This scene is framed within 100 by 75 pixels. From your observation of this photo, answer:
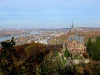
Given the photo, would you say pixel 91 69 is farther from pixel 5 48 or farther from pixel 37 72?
pixel 5 48

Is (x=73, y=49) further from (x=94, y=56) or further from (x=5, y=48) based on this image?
(x=5, y=48)

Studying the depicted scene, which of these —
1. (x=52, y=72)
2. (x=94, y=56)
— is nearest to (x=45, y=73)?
(x=52, y=72)

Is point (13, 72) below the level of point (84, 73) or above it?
above

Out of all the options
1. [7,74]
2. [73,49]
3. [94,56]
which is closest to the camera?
[7,74]

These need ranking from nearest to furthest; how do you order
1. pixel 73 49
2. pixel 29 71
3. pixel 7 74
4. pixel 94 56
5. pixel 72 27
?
pixel 7 74 → pixel 29 71 → pixel 94 56 → pixel 73 49 → pixel 72 27

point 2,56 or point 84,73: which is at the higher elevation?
point 2,56

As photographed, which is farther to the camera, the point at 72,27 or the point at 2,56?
the point at 72,27

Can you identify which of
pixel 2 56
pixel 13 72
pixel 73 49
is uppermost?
pixel 2 56

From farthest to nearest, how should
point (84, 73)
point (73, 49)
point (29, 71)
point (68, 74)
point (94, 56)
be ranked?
1. point (73, 49)
2. point (94, 56)
3. point (84, 73)
4. point (68, 74)
5. point (29, 71)

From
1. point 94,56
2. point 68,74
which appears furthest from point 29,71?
point 94,56
